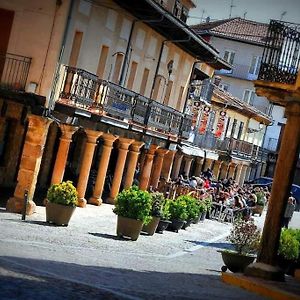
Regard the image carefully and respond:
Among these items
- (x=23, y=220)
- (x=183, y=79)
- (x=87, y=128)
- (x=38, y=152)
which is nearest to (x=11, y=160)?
(x=87, y=128)

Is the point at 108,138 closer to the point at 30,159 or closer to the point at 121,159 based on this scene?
the point at 121,159

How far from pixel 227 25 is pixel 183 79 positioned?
3752 cm

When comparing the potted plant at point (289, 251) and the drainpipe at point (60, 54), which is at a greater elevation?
the drainpipe at point (60, 54)

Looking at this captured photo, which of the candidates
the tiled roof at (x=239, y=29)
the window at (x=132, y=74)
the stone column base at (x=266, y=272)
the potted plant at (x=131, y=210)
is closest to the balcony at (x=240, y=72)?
the tiled roof at (x=239, y=29)

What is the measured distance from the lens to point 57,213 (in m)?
19.2

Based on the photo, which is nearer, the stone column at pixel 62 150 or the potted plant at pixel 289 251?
the potted plant at pixel 289 251

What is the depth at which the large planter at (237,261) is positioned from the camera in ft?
50.9

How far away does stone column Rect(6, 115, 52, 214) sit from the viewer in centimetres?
2075

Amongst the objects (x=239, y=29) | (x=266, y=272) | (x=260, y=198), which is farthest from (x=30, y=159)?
(x=239, y=29)

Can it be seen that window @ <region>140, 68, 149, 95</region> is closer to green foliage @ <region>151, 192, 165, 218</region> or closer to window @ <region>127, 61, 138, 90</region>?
window @ <region>127, 61, 138, 90</region>

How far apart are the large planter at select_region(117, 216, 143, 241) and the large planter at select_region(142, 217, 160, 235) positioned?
186 cm

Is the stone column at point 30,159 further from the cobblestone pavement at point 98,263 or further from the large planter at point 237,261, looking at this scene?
the large planter at point 237,261

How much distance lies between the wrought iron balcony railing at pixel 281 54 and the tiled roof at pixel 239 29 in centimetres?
5221

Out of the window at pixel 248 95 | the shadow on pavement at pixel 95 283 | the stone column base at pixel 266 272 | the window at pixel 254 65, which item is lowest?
the shadow on pavement at pixel 95 283
